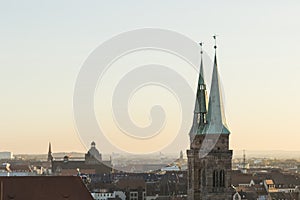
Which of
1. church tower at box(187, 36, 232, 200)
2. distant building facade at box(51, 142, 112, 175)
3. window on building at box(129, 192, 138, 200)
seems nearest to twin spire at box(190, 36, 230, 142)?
church tower at box(187, 36, 232, 200)

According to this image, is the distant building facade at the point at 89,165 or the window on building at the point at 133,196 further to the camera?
the distant building facade at the point at 89,165

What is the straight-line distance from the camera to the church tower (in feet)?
178

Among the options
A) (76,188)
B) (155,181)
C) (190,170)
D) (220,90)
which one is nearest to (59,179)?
(76,188)

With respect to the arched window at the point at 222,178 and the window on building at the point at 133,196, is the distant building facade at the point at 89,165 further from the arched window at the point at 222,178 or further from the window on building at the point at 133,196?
the arched window at the point at 222,178

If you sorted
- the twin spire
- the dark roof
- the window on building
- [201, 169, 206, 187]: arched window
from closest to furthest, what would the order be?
1. the dark roof
2. [201, 169, 206, 187]: arched window
3. the twin spire
4. the window on building

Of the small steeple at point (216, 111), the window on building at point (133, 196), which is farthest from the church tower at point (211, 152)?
the window on building at point (133, 196)

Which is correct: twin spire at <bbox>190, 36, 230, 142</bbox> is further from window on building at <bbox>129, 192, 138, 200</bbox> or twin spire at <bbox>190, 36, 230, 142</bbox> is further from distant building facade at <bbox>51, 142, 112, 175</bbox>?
distant building facade at <bbox>51, 142, 112, 175</bbox>

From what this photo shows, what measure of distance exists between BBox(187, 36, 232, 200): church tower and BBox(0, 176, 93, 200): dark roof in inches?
376

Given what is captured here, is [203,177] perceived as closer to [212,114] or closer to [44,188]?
[212,114]

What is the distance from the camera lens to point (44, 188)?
51.0m

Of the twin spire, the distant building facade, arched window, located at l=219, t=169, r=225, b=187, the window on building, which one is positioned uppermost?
the twin spire

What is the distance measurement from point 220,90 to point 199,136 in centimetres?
426

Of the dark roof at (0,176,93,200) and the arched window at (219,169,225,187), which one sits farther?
the arched window at (219,169,225,187)

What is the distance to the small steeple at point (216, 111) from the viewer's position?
181 ft
